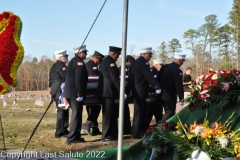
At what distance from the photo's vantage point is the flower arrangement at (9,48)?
4.72 metres

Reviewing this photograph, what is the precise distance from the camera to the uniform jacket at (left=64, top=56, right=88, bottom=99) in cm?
823

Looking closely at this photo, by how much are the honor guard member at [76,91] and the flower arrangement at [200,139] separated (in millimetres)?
3589

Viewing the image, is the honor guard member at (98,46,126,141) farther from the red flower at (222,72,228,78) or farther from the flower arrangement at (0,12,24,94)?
the flower arrangement at (0,12,24,94)

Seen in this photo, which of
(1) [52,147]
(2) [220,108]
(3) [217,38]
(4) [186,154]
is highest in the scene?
(3) [217,38]

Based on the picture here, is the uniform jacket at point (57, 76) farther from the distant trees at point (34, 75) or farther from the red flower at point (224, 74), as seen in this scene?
the distant trees at point (34, 75)

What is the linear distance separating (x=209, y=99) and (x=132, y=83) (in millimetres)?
4141

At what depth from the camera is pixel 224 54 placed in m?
34.8

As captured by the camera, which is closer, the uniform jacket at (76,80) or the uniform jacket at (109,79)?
the uniform jacket at (76,80)

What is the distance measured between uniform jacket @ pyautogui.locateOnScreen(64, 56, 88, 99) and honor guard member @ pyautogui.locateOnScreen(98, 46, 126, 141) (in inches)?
20.7

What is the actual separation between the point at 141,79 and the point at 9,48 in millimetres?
4572

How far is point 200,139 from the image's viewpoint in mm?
4320

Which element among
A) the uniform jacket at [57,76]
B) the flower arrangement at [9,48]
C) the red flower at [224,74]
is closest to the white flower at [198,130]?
the red flower at [224,74]

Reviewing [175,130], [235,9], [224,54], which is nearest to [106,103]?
[175,130]

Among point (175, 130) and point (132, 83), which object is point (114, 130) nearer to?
point (132, 83)
